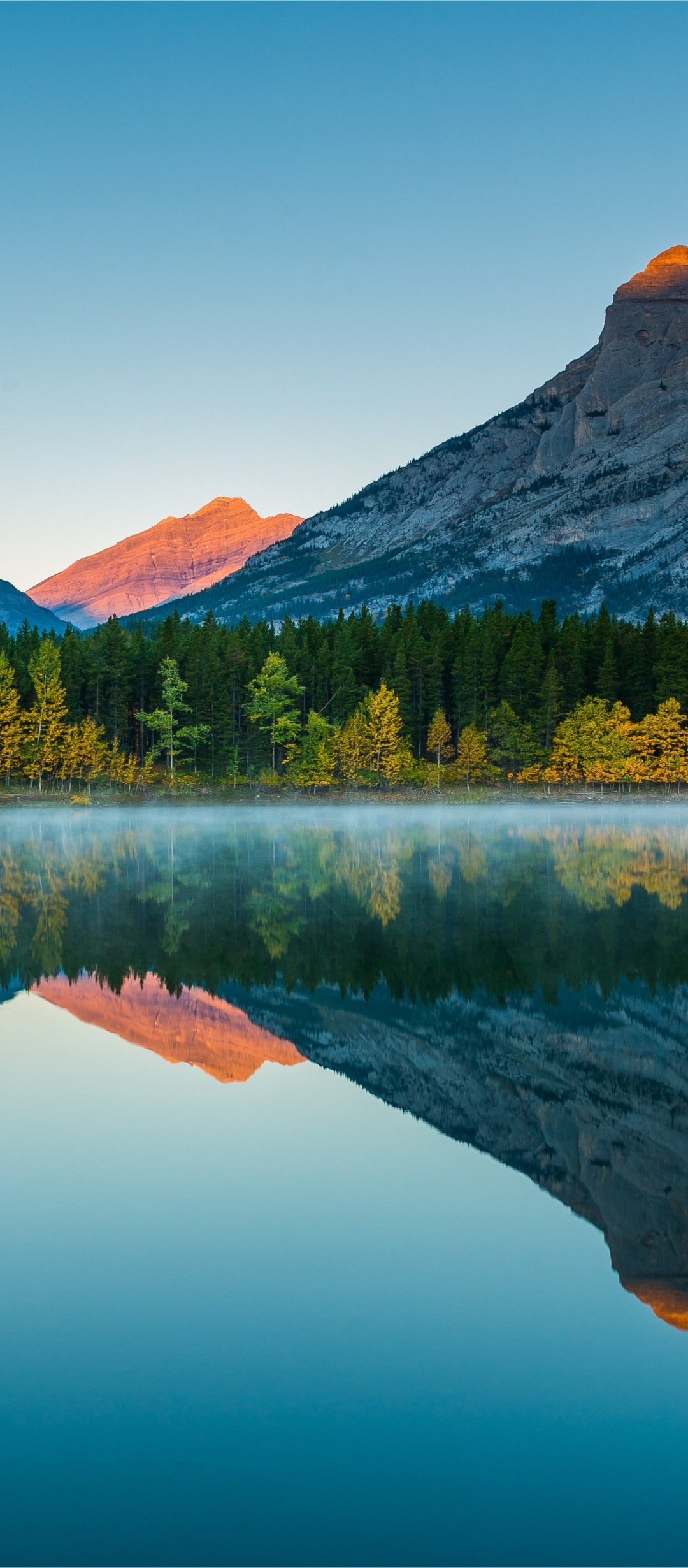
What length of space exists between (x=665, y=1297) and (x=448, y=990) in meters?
9.78

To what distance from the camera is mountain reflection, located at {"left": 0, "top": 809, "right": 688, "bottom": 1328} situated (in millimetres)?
10141

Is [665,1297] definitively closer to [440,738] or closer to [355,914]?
[355,914]

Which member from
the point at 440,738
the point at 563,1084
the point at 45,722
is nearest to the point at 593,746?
the point at 440,738

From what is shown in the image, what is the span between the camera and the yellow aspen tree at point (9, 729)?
9112cm

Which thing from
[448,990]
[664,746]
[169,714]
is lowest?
[448,990]

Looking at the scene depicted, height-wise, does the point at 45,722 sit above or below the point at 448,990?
above

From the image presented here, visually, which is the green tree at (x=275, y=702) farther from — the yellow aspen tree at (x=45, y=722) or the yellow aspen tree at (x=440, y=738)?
the yellow aspen tree at (x=45, y=722)

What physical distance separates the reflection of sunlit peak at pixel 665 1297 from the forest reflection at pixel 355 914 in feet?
29.3

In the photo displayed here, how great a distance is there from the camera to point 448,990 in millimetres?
17250

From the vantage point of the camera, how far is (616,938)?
877 inches

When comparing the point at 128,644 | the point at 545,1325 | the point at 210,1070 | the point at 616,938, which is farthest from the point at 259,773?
the point at 545,1325

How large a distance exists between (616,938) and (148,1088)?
12.6 meters

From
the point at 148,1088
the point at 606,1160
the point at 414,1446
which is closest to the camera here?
the point at 414,1446

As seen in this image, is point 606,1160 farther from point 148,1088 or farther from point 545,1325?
point 148,1088
